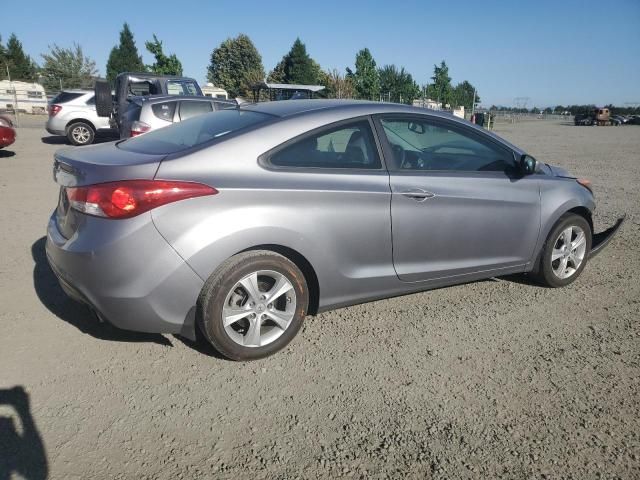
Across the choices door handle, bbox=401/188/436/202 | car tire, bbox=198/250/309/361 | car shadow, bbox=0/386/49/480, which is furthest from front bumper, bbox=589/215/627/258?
car shadow, bbox=0/386/49/480

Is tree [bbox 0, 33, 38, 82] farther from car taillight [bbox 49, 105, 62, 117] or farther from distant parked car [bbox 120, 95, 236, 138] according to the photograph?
distant parked car [bbox 120, 95, 236, 138]

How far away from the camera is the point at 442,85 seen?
62.2m

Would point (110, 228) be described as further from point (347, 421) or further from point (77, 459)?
point (347, 421)

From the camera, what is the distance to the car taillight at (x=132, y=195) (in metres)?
2.59

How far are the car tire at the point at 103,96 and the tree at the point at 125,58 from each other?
4793 cm

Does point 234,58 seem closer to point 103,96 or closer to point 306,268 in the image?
point 103,96

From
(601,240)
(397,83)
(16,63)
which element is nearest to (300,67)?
(397,83)

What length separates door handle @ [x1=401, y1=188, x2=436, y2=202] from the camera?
3279mm

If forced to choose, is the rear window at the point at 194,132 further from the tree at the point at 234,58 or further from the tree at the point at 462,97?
the tree at the point at 234,58

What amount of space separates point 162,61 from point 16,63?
65.0 ft

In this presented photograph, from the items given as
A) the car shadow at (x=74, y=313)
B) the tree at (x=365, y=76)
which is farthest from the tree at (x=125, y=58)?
the car shadow at (x=74, y=313)

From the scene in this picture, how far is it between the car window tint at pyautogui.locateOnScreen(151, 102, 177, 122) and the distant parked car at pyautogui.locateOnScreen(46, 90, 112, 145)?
18.8ft

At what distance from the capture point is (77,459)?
214cm

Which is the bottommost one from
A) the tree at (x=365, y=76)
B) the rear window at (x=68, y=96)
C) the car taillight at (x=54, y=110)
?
the car taillight at (x=54, y=110)
